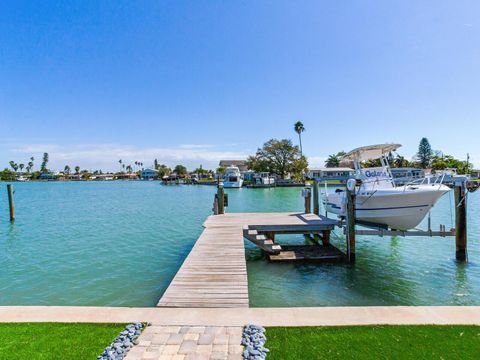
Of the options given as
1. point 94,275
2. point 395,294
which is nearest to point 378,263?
point 395,294

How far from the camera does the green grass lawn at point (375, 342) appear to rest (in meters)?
4.06

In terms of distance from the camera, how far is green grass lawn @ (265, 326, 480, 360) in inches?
160

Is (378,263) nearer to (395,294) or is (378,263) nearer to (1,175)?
(395,294)

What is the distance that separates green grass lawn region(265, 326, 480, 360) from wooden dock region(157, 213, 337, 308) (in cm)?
148

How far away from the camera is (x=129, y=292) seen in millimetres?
9391

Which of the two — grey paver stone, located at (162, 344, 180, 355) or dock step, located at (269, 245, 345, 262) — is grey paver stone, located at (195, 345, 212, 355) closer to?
grey paver stone, located at (162, 344, 180, 355)

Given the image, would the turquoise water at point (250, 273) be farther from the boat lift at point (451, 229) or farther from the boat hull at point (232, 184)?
the boat hull at point (232, 184)

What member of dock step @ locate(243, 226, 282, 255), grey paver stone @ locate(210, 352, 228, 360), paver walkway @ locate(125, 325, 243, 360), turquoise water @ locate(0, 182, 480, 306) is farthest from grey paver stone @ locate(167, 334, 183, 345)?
dock step @ locate(243, 226, 282, 255)

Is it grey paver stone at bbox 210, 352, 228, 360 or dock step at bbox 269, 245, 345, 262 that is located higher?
grey paver stone at bbox 210, 352, 228, 360

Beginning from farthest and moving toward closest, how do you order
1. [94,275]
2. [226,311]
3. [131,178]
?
[131,178]
[94,275]
[226,311]

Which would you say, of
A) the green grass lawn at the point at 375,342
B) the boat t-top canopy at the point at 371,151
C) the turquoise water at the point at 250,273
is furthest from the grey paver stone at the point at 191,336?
the boat t-top canopy at the point at 371,151

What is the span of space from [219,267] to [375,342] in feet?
14.0

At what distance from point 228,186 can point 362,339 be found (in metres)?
71.9

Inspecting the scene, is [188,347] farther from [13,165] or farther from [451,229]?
[13,165]
